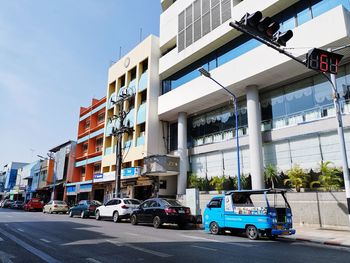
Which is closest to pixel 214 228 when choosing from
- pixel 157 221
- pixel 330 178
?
pixel 157 221

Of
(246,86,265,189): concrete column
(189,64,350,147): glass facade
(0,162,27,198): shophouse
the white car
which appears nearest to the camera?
(189,64,350,147): glass facade

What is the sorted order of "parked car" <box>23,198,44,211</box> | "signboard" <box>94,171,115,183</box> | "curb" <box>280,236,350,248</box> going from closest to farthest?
1. "curb" <box>280,236,350,248</box>
2. "signboard" <box>94,171,115,183</box>
3. "parked car" <box>23,198,44,211</box>

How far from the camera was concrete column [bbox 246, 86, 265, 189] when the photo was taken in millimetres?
20094

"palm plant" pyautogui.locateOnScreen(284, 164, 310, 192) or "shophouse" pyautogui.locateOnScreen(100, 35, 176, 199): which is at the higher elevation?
"shophouse" pyautogui.locateOnScreen(100, 35, 176, 199)

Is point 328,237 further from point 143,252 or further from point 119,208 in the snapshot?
point 119,208

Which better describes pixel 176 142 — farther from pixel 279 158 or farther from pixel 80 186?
pixel 80 186

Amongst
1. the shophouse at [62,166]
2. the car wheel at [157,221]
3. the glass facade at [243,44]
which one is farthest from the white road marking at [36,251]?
the shophouse at [62,166]

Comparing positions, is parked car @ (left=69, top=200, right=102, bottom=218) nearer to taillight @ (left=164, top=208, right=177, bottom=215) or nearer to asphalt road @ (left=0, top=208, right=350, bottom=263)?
taillight @ (left=164, top=208, right=177, bottom=215)

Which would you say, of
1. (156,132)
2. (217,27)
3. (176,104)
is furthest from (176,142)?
(217,27)

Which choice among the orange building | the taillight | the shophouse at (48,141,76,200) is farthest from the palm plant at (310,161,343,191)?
the shophouse at (48,141,76,200)

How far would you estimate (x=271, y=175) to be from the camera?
19922 mm

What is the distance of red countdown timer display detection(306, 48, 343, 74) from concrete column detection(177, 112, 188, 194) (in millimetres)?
18738

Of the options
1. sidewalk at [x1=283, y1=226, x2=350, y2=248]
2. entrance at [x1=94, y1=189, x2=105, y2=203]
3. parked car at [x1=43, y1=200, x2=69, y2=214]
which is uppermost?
entrance at [x1=94, y1=189, x2=105, y2=203]

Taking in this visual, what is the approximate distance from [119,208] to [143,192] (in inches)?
432
